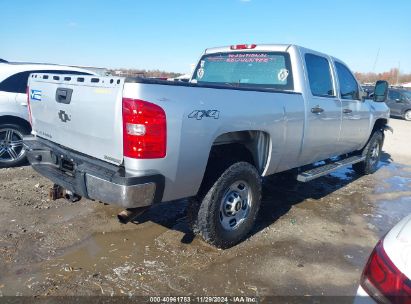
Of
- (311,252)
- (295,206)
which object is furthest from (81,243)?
(295,206)

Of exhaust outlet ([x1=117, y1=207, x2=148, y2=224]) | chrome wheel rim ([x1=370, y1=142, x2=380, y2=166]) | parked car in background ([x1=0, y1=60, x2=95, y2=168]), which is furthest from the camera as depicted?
chrome wheel rim ([x1=370, y1=142, x2=380, y2=166])

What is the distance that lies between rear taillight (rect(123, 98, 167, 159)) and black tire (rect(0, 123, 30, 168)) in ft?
14.1

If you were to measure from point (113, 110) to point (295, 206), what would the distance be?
3.41m

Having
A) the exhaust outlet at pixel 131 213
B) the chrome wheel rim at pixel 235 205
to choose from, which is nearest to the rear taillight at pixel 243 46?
the chrome wheel rim at pixel 235 205

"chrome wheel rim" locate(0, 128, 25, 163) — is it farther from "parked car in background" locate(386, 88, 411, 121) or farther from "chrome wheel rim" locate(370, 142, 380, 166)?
"parked car in background" locate(386, 88, 411, 121)

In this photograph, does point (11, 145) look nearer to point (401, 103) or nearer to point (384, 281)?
point (384, 281)

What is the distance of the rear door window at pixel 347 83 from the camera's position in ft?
17.9

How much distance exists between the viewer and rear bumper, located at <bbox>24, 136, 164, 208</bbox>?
2.77 metres

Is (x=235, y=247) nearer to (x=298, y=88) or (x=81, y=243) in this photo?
(x=81, y=243)

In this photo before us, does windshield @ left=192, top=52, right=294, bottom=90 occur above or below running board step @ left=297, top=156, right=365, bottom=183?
above

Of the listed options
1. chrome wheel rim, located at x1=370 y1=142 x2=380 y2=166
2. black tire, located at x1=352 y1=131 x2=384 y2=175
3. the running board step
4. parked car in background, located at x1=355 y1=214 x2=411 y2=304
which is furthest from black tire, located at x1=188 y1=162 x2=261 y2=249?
chrome wheel rim, located at x1=370 y1=142 x2=380 y2=166

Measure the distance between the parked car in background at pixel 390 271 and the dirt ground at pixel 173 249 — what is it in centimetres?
151

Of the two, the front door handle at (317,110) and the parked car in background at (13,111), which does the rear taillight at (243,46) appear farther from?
the parked car in background at (13,111)

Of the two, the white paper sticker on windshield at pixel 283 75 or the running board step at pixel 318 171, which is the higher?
the white paper sticker on windshield at pixel 283 75
